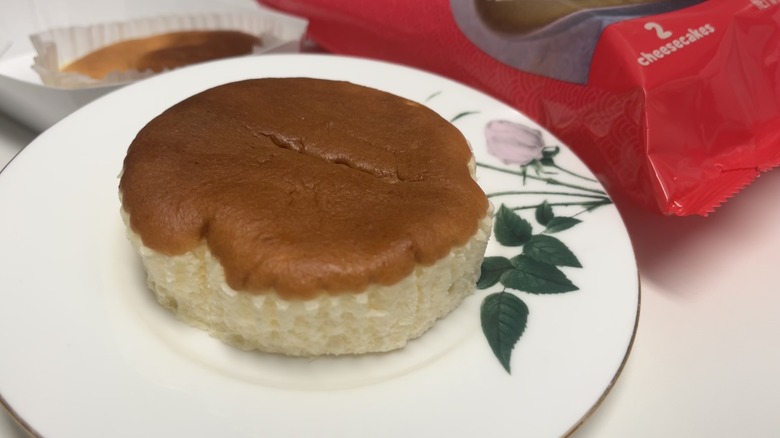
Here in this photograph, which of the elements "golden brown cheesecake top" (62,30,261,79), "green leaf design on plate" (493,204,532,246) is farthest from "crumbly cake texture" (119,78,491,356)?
"golden brown cheesecake top" (62,30,261,79)

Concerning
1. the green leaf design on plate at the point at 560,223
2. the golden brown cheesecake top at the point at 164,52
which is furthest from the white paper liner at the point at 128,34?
the green leaf design on plate at the point at 560,223

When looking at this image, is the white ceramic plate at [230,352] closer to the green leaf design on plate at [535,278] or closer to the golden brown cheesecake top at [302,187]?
the green leaf design on plate at [535,278]

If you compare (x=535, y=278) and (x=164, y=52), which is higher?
(x=164, y=52)

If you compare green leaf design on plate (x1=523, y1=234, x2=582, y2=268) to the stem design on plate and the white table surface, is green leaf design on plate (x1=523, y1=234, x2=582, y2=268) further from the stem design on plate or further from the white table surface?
the white table surface

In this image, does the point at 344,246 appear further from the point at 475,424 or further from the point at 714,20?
the point at 714,20

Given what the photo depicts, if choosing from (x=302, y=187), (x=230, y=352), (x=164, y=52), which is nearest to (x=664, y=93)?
(x=302, y=187)

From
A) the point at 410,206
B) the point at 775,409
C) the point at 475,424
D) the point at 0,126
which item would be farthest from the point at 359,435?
the point at 0,126

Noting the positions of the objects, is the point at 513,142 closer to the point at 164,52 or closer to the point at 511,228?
the point at 511,228
